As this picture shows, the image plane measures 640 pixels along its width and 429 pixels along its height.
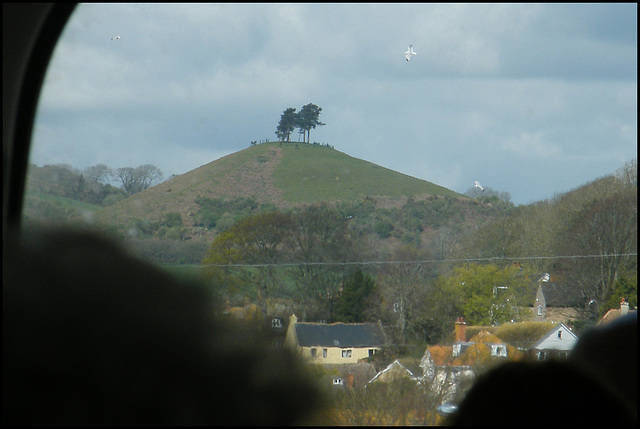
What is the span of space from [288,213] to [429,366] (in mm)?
2276

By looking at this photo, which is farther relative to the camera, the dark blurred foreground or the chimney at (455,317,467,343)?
the chimney at (455,317,467,343)

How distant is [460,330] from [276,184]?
3279 millimetres

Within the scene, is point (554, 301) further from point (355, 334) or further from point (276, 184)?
point (276, 184)

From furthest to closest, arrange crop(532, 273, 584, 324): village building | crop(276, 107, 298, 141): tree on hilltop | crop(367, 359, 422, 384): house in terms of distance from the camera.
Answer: crop(276, 107, 298, 141): tree on hilltop → crop(532, 273, 584, 324): village building → crop(367, 359, 422, 384): house

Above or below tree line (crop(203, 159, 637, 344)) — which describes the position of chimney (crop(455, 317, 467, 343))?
below

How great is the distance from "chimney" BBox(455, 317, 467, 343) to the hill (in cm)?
136

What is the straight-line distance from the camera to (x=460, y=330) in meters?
2.79

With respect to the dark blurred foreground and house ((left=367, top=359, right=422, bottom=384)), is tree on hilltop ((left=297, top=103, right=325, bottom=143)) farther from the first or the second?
the dark blurred foreground

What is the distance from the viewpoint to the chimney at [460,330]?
2.63m

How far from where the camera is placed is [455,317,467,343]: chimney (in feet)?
8.64

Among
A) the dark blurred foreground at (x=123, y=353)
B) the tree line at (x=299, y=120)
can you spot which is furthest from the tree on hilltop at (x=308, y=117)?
the dark blurred foreground at (x=123, y=353)

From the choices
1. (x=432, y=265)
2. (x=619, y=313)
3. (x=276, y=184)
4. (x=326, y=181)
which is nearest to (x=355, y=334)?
(x=619, y=313)

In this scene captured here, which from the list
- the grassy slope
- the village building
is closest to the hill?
the grassy slope

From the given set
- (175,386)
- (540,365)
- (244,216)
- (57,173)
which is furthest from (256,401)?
(244,216)
